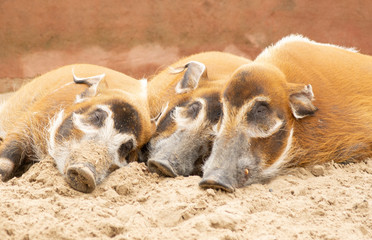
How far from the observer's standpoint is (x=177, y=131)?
416 centimetres

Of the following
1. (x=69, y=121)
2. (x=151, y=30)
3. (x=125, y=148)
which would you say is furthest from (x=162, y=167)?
(x=151, y=30)

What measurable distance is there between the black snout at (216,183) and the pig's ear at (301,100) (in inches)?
30.2

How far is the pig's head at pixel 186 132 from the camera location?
153 inches

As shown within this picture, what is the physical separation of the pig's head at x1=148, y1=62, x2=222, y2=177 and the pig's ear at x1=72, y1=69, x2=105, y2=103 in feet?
1.89

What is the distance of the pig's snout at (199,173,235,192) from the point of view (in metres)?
3.24

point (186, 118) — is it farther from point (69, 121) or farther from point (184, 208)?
point (184, 208)

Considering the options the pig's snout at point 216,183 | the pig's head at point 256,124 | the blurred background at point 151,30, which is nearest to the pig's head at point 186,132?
the pig's head at point 256,124

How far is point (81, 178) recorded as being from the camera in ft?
11.0

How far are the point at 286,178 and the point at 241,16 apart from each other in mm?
4127

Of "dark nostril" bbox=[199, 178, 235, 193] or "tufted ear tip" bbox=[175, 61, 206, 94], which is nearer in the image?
"dark nostril" bbox=[199, 178, 235, 193]

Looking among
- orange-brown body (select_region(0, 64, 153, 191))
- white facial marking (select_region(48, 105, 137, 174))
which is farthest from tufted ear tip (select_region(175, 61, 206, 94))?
white facial marking (select_region(48, 105, 137, 174))

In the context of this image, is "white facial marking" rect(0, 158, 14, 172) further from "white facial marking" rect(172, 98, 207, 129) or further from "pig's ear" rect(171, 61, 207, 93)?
"pig's ear" rect(171, 61, 207, 93)

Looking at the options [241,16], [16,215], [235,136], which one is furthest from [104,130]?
[241,16]

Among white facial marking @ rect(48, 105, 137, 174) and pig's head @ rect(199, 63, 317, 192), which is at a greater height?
pig's head @ rect(199, 63, 317, 192)
